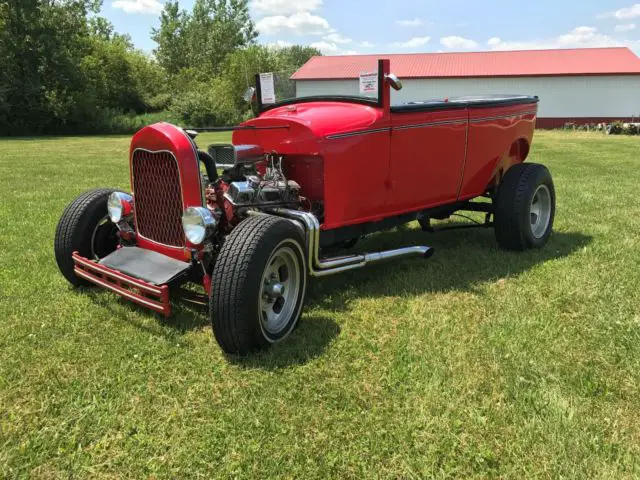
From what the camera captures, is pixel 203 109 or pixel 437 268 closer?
pixel 437 268

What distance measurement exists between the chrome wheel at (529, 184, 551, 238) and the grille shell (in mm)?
3798

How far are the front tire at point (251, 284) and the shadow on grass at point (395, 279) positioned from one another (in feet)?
0.43

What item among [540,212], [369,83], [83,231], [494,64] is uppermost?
[494,64]

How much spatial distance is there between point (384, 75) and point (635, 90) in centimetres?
3919

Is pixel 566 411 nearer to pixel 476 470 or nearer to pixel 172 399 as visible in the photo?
pixel 476 470

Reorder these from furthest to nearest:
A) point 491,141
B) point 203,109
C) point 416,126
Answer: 1. point 203,109
2. point 491,141
3. point 416,126

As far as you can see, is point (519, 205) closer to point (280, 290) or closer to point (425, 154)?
point (425, 154)

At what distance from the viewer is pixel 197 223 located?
328cm

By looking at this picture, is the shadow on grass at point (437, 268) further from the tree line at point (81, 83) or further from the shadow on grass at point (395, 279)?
the tree line at point (81, 83)

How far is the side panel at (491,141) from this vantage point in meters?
5.01

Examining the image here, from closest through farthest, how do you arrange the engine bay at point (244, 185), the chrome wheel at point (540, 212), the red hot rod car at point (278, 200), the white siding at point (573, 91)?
the red hot rod car at point (278, 200) → the engine bay at point (244, 185) → the chrome wheel at point (540, 212) → the white siding at point (573, 91)

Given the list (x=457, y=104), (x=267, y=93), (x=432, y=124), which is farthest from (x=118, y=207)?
(x=457, y=104)

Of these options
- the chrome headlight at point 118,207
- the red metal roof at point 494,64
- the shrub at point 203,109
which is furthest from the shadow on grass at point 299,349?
the red metal roof at point 494,64

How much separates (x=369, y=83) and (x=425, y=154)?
2.69 ft
